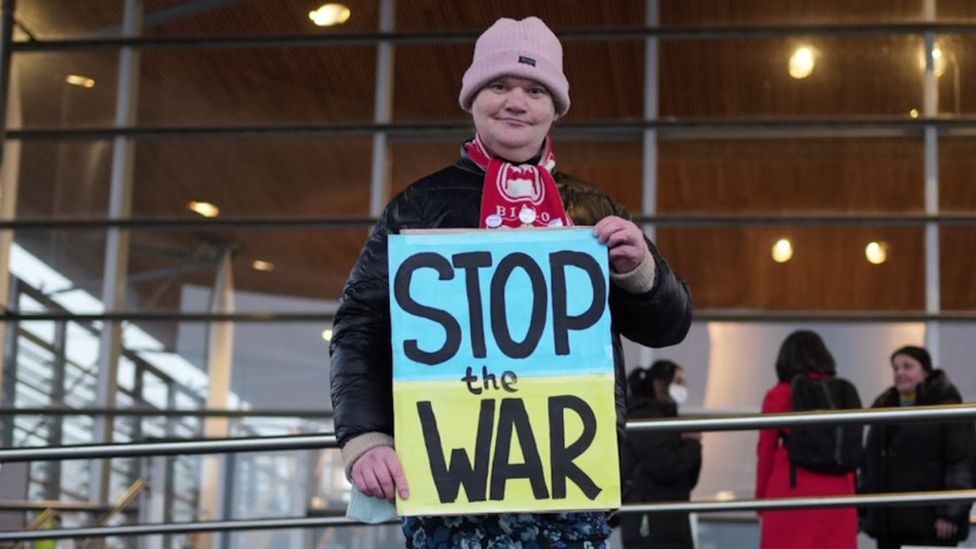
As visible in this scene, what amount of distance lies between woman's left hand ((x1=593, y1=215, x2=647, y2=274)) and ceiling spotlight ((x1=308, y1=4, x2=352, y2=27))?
8.36m

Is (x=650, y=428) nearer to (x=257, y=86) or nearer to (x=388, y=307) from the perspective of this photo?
(x=388, y=307)

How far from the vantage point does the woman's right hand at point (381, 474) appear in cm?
307

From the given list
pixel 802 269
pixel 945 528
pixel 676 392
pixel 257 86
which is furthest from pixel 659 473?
pixel 257 86

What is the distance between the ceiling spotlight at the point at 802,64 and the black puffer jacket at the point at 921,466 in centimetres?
334

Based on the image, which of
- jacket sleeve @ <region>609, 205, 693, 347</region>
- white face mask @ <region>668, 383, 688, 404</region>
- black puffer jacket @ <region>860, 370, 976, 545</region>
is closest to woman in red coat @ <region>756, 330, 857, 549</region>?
black puffer jacket @ <region>860, 370, 976, 545</region>

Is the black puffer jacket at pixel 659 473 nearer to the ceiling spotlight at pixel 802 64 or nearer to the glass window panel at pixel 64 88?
the ceiling spotlight at pixel 802 64

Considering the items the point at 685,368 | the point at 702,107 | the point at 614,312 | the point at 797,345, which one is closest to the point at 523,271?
the point at 614,312

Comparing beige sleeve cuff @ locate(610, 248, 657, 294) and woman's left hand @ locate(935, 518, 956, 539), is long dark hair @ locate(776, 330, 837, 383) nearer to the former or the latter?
woman's left hand @ locate(935, 518, 956, 539)

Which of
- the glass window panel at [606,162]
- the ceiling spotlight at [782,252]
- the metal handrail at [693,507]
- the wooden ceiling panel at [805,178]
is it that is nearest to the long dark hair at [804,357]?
the metal handrail at [693,507]

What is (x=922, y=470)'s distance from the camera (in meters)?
7.68

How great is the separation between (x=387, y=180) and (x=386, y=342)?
780cm

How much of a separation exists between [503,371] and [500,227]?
0.99 ft

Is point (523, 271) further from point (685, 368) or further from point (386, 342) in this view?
point (685, 368)

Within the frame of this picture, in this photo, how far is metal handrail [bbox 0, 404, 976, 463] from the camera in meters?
4.59
